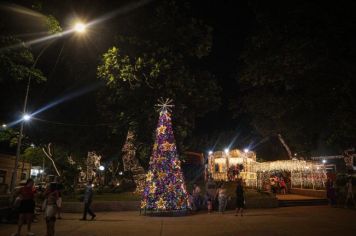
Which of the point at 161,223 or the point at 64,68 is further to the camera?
the point at 64,68

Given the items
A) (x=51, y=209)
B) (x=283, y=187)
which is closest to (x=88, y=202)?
(x=51, y=209)

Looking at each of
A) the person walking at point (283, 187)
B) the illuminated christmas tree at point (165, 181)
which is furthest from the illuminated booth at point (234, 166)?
the illuminated christmas tree at point (165, 181)

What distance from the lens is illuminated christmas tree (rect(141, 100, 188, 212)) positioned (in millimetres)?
14938

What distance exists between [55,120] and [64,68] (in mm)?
5414

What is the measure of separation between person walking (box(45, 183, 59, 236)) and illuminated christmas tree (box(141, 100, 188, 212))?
6.18 m

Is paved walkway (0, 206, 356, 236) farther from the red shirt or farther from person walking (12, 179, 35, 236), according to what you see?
the red shirt

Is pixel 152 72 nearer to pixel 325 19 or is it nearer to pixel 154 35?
pixel 154 35

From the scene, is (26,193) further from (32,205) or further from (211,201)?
(211,201)

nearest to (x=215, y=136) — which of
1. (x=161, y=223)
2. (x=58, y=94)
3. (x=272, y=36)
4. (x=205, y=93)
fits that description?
(x=205, y=93)

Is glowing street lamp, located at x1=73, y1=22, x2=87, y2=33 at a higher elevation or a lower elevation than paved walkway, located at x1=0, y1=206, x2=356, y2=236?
higher

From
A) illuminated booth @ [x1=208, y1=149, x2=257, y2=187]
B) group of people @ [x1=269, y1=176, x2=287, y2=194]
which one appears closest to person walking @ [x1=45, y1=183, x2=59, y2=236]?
illuminated booth @ [x1=208, y1=149, x2=257, y2=187]

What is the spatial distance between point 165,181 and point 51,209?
21.7 feet

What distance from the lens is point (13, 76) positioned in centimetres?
1230

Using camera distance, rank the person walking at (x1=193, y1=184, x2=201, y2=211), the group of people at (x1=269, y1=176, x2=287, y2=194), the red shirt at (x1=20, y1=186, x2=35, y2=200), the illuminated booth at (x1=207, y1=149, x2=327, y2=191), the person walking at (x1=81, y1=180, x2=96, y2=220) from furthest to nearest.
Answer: the group of people at (x1=269, y1=176, x2=287, y2=194), the illuminated booth at (x1=207, y1=149, x2=327, y2=191), the person walking at (x1=193, y1=184, x2=201, y2=211), the person walking at (x1=81, y1=180, x2=96, y2=220), the red shirt at (x1=20, y1=186, x2=35, y2=200)
